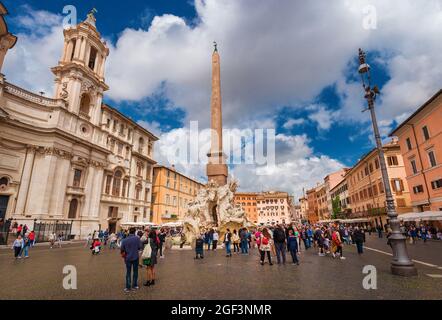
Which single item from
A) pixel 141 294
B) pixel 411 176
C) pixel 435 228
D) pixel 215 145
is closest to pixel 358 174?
pixel 411 176

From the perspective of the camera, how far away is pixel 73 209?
27.7 meters

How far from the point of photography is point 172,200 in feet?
148

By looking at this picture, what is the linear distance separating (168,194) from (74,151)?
19.0 metres

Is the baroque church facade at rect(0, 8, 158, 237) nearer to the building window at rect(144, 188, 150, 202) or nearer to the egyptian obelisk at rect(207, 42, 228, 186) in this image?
the building window at rect(144, 188, 150, 202)

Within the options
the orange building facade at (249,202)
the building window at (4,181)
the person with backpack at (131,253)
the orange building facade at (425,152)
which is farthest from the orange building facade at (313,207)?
the person with backpack at (131,253)

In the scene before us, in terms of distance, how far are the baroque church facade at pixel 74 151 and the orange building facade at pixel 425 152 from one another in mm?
34030

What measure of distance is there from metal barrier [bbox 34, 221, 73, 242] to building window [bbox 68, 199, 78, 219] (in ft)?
4.82

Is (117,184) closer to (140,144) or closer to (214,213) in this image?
(140,144)

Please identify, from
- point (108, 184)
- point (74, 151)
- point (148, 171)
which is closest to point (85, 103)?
point (74, 151)

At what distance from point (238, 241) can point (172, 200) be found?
32576 mm

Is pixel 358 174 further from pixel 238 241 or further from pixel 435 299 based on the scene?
pixel 435 299

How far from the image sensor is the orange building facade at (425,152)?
20.2 metres

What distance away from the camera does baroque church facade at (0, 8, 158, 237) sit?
23516mm

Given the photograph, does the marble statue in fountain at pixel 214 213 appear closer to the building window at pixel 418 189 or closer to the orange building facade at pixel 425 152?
the orange building facade at pixel 425 152
